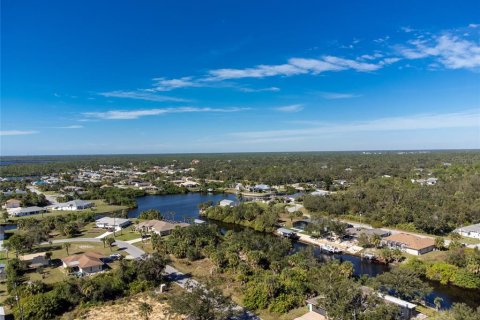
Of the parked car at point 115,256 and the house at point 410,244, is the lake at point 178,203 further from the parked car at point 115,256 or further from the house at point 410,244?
the house at point 410,244

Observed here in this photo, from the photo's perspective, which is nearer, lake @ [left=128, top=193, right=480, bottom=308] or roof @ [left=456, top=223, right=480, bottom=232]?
lake @ [left=128, top=193, right=480, bottom=308]

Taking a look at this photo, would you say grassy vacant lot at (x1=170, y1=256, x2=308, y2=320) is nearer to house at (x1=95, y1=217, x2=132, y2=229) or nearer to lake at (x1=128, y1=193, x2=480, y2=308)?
lake at (x1=128, y1=193, x2=480, y2=308)

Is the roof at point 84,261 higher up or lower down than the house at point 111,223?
higher up

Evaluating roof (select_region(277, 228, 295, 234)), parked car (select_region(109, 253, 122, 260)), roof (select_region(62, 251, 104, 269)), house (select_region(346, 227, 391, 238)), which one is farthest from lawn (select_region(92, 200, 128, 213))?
house (select_region(346, 227, 391, 238))

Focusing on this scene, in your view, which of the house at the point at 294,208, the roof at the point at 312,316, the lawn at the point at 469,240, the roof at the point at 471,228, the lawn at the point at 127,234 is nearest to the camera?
the roof at the point at 312,316

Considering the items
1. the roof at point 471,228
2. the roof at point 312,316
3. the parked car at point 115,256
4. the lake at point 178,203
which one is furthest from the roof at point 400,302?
the lake at point 178,203

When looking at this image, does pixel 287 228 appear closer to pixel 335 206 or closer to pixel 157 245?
pixel 335 206

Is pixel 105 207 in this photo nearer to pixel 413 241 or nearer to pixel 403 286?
pixel 413 241

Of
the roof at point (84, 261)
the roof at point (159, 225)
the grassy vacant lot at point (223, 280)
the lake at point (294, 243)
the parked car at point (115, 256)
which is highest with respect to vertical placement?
the roof at point (84, 261)
